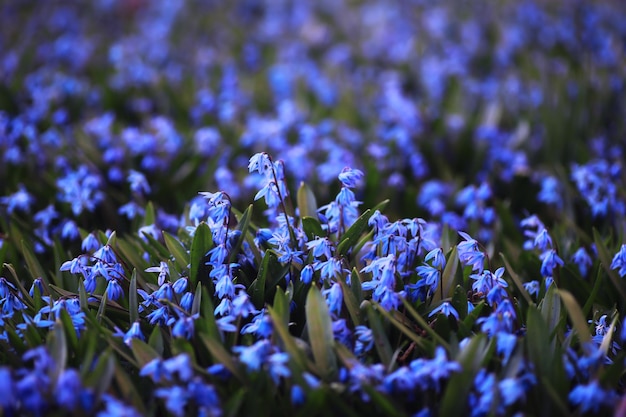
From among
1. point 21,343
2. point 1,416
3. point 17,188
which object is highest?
point 17,188

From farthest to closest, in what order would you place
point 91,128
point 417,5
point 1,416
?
point 417,5
point 91,128
point 1,416

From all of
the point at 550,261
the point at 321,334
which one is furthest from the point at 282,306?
the point at 550,261

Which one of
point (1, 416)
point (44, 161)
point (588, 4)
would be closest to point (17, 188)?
point (44, 161)

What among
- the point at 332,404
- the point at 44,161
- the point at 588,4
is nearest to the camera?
the point at 332,404

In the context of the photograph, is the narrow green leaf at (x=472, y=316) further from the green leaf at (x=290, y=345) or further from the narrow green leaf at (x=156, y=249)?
the narrow green leaf at (x=156, y=249)

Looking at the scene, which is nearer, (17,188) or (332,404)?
(332,404)

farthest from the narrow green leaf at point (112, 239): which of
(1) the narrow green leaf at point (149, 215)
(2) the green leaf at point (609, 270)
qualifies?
(2) the green leaf at point (609, 270)

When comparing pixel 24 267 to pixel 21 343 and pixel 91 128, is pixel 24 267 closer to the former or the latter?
pixel 21 343
